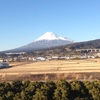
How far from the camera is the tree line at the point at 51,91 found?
23562 mm

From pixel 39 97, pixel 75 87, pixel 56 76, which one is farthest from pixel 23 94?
pixel 56 76

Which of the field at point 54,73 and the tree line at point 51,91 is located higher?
the tree line at point 51,91

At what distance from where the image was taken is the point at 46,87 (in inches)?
987

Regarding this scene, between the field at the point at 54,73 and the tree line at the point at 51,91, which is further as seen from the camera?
the field at the point at 54,73

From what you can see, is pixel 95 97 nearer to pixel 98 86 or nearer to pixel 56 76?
pixel 98 86

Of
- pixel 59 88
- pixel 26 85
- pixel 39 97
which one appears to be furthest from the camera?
pixel 26 85

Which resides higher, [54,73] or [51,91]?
[51,91]

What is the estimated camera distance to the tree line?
2356 cm

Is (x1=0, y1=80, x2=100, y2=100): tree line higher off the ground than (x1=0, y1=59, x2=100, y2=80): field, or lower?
higher

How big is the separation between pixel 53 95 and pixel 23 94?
2.66 metres

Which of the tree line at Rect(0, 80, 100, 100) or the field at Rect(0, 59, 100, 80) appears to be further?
the field at Rect(0, 59, 100, 80)

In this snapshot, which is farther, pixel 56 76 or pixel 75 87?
pixel 56 76

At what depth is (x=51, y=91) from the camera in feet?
81.8

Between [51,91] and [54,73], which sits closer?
[51,91]
